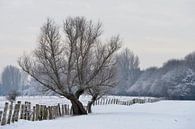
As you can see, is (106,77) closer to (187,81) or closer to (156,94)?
(187,81)

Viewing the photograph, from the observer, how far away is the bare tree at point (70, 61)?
36719 mm

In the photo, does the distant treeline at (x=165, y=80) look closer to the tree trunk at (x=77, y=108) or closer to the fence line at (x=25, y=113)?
the tree trunk at (x=77, y=108)

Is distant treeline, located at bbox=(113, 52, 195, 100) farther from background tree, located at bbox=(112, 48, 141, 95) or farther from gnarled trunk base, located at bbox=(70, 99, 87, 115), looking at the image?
gnarled trunk base, located at bbox=(70, 99, 87, 115)

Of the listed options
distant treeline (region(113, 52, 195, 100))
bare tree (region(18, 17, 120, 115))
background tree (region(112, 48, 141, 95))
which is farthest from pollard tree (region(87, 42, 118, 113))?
background tree (region(112, 48, 141, 95))

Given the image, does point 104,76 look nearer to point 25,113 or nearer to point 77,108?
point 77,108

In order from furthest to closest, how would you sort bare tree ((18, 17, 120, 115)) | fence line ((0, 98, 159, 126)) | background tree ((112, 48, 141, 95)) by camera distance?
background tree ((112, 48, 141, 95)), bare tree ((18, 17, 120, 115)), fence line ((0, 98, 159, 126))

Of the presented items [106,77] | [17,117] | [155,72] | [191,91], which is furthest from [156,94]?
[17,117]

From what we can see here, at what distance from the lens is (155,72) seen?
172375 mm

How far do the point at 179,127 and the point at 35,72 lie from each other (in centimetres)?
1501

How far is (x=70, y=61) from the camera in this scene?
37.8m

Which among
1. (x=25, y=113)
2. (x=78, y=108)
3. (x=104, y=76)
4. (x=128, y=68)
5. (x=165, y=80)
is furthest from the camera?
(x=128, y=68)

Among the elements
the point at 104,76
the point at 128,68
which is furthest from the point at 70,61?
the point at 128,68

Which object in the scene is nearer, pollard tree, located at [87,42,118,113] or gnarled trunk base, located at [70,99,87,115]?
gnarled trunk base, located at [70,99,87,115]

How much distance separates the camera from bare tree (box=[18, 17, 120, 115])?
36.7m
